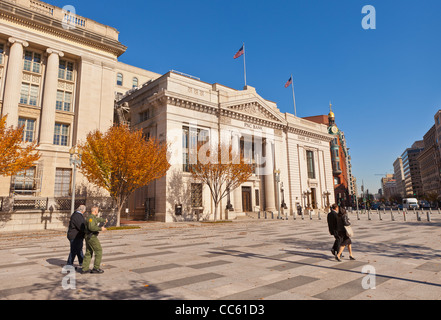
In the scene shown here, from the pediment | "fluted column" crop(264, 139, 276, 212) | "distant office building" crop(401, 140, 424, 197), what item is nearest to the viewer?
the pediment

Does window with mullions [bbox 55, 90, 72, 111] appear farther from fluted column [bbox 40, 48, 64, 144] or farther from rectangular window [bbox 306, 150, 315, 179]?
rectangular window [bbox 306, 150, 315, 179]

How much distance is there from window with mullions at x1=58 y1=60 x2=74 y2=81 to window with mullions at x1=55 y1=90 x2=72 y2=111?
5.60 ft

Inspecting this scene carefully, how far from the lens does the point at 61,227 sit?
954 inches

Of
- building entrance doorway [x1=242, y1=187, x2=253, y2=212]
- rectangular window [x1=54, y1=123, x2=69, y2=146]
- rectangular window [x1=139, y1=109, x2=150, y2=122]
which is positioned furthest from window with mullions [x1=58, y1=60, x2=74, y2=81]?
building entrance doorway [x1=242, y1=187, x2=253, y2=212]

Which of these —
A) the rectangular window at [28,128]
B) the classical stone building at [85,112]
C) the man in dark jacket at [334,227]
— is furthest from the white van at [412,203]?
the rectangular window at [28,128]

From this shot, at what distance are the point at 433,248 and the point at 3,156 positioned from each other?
85.8ft

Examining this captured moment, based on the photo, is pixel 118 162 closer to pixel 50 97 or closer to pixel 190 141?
pixel 50 97

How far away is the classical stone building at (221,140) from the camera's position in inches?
1326

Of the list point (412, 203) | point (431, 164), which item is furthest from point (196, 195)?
point (431, 164)

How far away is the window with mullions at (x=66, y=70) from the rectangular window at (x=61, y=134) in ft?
17.2

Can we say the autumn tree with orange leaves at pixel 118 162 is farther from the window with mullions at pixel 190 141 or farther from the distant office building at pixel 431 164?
the distant office building at pixel 431 164

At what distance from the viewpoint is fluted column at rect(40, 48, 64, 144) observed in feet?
90.7

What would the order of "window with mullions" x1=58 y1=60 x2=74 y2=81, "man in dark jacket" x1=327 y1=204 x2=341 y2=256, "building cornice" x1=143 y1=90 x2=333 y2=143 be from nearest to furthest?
"man in dark jacket" x1=327 y1=204 x2=341 y2=256, "window with mullions" x1=58 y1=60 x2=74 y2=81, "building cornice" x1=143 y1=90 x2=333 y2=143
